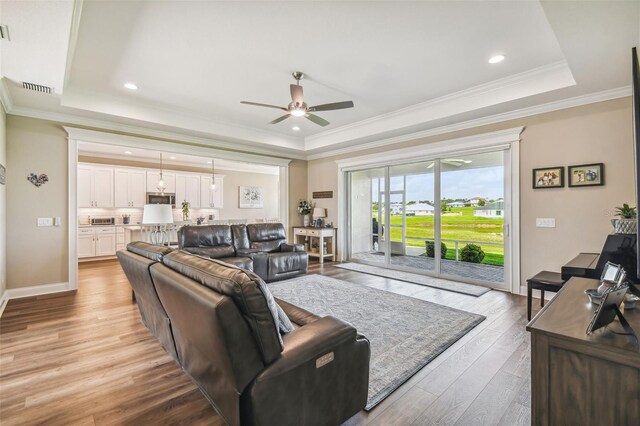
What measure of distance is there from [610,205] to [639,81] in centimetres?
276

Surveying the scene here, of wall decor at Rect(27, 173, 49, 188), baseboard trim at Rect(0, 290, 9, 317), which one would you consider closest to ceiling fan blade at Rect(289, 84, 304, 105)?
wall decor at Rect(27, 173, 49, 188)

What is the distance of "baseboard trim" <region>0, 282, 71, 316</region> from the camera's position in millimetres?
4039

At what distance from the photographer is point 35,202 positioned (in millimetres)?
4266

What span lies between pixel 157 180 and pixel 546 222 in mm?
9080

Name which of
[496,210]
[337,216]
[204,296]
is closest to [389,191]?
[337,216]

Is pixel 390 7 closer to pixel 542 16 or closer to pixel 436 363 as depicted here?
pixel 542 16

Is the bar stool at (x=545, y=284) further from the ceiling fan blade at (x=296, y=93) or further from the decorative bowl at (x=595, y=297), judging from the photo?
the ceiling fan blade at (x=296, y=93)

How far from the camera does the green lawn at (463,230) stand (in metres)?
4.89

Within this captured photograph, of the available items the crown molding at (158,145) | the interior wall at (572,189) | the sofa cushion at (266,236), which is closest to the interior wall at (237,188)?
the crown molding at (158,145)

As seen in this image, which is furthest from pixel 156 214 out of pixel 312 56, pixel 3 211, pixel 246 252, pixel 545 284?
pixel 545 284

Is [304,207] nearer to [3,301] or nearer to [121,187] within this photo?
[121,187]

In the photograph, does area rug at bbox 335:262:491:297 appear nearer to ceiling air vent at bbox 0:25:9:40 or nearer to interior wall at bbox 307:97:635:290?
interior wall at bbox 307:97:635:290

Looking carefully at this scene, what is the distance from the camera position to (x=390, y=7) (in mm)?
2447

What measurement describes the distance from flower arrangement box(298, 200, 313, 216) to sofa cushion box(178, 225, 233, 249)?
245cm
